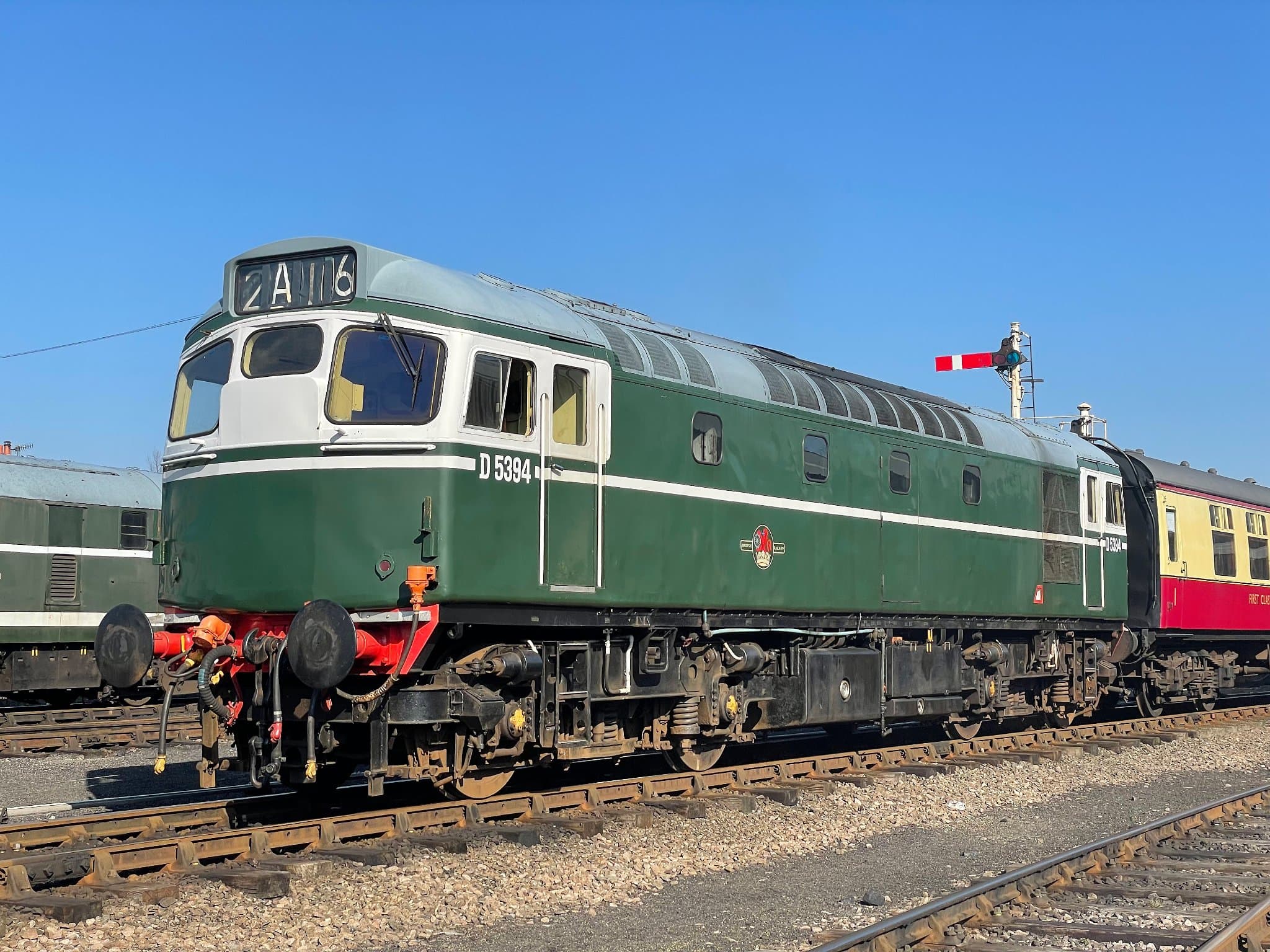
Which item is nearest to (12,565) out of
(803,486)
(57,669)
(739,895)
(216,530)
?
(57,669)

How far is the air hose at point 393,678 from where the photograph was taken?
9703 millimetres

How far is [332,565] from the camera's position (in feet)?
Answer: 33.0

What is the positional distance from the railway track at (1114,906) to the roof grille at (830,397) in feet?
19.0

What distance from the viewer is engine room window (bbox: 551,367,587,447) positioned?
37.0 ft

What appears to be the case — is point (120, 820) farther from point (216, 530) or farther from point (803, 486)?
point (803, 486)

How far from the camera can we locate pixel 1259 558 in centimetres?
2558

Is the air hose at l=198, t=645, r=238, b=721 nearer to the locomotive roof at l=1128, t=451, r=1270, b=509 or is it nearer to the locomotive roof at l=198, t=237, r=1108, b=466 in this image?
the locomotive roof at l=198, t=237, r=1108, b=466

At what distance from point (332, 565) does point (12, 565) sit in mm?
12777

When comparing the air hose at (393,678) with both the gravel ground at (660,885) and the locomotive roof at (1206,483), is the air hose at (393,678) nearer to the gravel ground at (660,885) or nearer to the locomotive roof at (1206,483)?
the gravel ground at (660,885)

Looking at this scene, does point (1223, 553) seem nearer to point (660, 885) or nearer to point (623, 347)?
point (623, 347)

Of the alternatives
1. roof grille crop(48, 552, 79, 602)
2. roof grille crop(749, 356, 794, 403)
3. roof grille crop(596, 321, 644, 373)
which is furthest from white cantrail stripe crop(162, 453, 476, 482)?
roof grille crop(48, 552, 79, 602)

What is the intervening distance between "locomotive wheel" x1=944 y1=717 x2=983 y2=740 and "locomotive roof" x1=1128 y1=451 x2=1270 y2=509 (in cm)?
627

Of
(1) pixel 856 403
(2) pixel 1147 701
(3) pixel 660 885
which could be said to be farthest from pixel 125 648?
(2) pixel 1147 701

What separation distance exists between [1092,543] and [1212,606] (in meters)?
4.70
